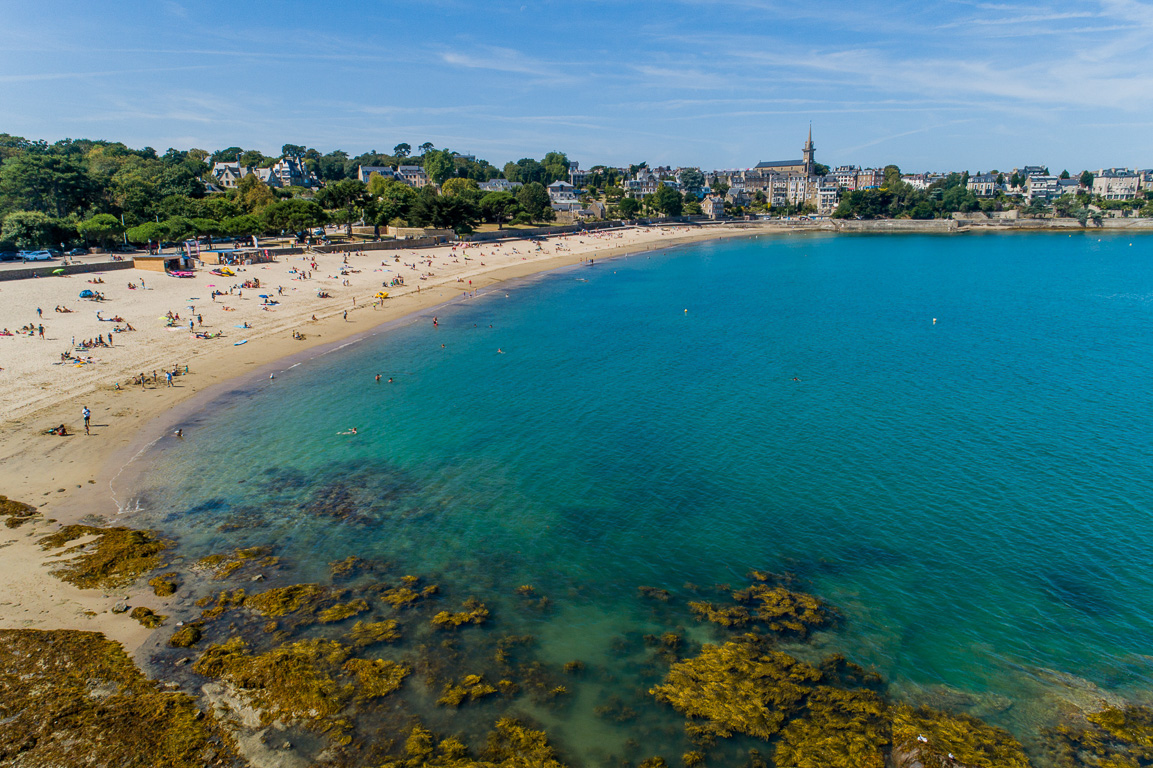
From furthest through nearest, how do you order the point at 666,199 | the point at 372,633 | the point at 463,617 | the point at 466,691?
the point at 666,199
the point at 463,617
the point at 372,633
the point at 466,691

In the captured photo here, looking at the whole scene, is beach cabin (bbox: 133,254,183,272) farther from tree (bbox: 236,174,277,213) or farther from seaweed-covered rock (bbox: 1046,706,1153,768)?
seaweed-covered rock (bbox: 1046,706,1153,768)

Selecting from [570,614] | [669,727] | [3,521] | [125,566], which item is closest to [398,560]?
[570,614]

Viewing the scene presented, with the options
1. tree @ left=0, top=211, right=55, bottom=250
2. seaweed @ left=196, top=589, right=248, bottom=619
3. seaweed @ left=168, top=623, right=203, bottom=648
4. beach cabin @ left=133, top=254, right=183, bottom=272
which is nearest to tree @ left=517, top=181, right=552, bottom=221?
beach cabin @ left=133, top=254, right=183, bottom=272

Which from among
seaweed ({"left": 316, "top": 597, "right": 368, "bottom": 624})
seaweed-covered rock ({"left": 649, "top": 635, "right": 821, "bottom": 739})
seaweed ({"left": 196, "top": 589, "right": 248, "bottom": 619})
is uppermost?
seaweed ({"left": 196, "top": 589, "right": 248, "bottom": 619})

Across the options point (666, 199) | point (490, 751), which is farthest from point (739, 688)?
point (666, 199)

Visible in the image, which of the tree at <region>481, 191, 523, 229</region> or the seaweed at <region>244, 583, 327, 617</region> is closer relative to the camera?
the seaweed at <region>244, 583, 327, 617</region>

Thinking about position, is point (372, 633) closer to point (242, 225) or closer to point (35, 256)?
point (35, 256)
